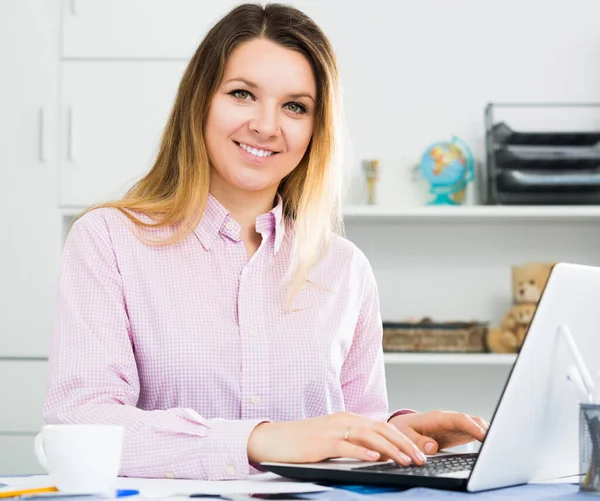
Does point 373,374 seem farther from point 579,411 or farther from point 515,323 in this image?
point 515,323

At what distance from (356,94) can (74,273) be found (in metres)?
1.73

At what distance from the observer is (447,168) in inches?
109

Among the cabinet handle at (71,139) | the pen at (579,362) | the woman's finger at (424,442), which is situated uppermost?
the cabinet handle at (71,139)

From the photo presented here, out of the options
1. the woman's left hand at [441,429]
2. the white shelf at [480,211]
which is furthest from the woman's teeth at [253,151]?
the white shelf at [480,211]

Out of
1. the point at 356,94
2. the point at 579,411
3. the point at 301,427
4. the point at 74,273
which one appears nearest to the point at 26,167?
the point at 356,94

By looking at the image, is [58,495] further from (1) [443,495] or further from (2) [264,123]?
(2) [264,123]

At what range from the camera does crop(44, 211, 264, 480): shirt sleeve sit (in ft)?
3.63

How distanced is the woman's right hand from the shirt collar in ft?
1.72

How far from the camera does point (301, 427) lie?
3.49ft

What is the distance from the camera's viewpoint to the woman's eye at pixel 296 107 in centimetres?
161

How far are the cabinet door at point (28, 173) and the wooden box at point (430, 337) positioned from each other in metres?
1.00

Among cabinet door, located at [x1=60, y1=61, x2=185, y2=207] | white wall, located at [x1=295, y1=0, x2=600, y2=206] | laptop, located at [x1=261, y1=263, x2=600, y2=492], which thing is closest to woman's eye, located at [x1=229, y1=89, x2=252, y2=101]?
laptop, located at [x1=261, y1=263, x2=600, y2=492]

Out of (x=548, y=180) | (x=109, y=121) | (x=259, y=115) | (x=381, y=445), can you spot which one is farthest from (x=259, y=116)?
(x=548, y=180)

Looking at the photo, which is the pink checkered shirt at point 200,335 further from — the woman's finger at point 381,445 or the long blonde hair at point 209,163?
the woman's finger at point 381,445
